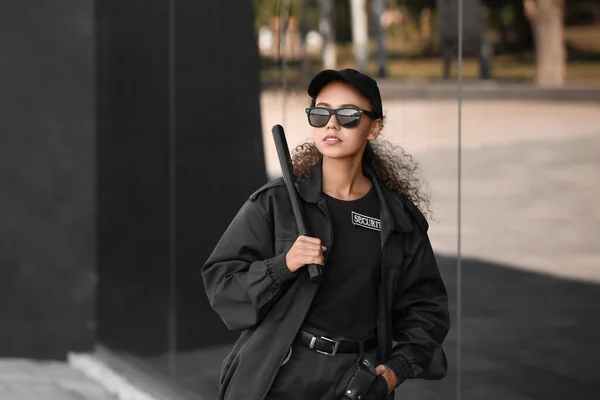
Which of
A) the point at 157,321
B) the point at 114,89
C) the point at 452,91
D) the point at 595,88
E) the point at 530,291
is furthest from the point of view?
the point at 114,89

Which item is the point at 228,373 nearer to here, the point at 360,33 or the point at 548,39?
the point at 548,39

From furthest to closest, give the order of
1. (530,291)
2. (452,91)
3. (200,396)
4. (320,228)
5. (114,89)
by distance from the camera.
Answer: (114,89), (200,396), (452,91), (530,291), (320,228)

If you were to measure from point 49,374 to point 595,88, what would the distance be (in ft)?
17.1

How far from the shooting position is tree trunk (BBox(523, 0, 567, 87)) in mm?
4262

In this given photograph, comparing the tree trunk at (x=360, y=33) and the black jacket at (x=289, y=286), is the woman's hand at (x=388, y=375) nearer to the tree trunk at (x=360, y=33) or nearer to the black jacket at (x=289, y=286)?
the black jacket at (x=289, y=286)

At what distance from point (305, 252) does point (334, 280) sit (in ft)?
0.66

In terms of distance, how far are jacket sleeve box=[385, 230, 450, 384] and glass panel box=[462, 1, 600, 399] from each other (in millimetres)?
864

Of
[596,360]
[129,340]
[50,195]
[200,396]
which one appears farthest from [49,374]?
[596,360]

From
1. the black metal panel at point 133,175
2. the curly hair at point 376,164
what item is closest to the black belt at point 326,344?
the curly hair at point 376,164

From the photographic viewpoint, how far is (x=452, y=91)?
187 inches

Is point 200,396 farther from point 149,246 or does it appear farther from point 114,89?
point 114,89

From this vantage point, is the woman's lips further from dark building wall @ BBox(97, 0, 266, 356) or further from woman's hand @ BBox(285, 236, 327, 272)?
dark building wall @ BBox(97, 0, 266, 356)

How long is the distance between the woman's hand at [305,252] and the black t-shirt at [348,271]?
13cm

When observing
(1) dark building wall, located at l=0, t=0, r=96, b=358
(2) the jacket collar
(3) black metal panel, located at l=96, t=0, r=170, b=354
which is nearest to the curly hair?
(2) the jacket collar
